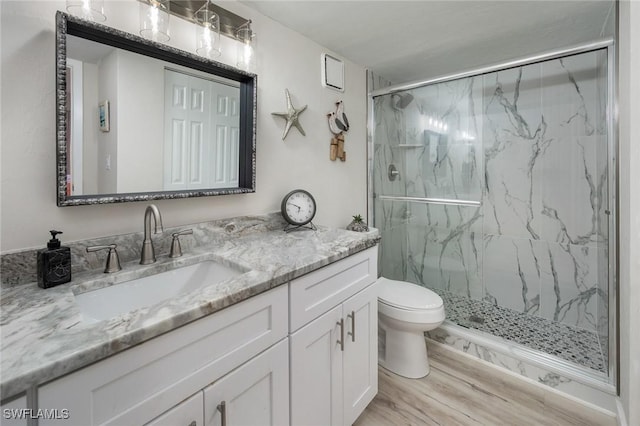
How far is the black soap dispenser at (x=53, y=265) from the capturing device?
0.90m

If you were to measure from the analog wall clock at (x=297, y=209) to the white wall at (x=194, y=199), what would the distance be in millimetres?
96

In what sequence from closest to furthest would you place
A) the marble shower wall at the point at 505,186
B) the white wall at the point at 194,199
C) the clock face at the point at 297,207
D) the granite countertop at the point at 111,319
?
the granite countertop at the point at 111,319
the white wall at the point at 194,199
the clock face at the point at 297,207
the marble shower wall at the point at 505,186

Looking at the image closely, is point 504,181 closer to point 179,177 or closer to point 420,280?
point 420,280

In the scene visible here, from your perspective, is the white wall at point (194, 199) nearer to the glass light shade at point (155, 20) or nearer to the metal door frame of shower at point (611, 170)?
the glass light shade at point (155, 20)

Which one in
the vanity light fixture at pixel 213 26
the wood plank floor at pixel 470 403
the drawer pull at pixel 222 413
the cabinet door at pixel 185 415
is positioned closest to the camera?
the cabinet door at pixel 185 415

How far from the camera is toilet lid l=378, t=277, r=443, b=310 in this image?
1874 mm

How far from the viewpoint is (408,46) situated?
2068 millimetres

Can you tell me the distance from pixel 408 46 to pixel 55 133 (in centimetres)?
206

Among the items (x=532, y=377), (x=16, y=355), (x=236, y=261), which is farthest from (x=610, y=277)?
(x=16, y=355)

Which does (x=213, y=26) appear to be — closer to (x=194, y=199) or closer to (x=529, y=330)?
(x=194, y=199)

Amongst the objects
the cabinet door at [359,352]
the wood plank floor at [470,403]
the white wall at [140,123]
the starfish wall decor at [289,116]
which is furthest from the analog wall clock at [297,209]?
the wood plank floor at [470,403]

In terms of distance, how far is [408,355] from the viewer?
1.91 metres

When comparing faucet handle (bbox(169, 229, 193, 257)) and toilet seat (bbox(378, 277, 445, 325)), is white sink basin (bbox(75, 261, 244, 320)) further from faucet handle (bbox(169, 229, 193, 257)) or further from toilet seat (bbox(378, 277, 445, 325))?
toilet seat (bbox(378, 277, 445, 325))

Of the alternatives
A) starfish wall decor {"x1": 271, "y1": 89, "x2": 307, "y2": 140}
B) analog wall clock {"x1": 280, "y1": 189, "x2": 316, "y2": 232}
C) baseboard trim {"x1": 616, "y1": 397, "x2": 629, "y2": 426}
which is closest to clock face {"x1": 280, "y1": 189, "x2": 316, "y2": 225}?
analog wall clock {"x1": 280, "y1": 189, "x2": 316, "y2": 232}
